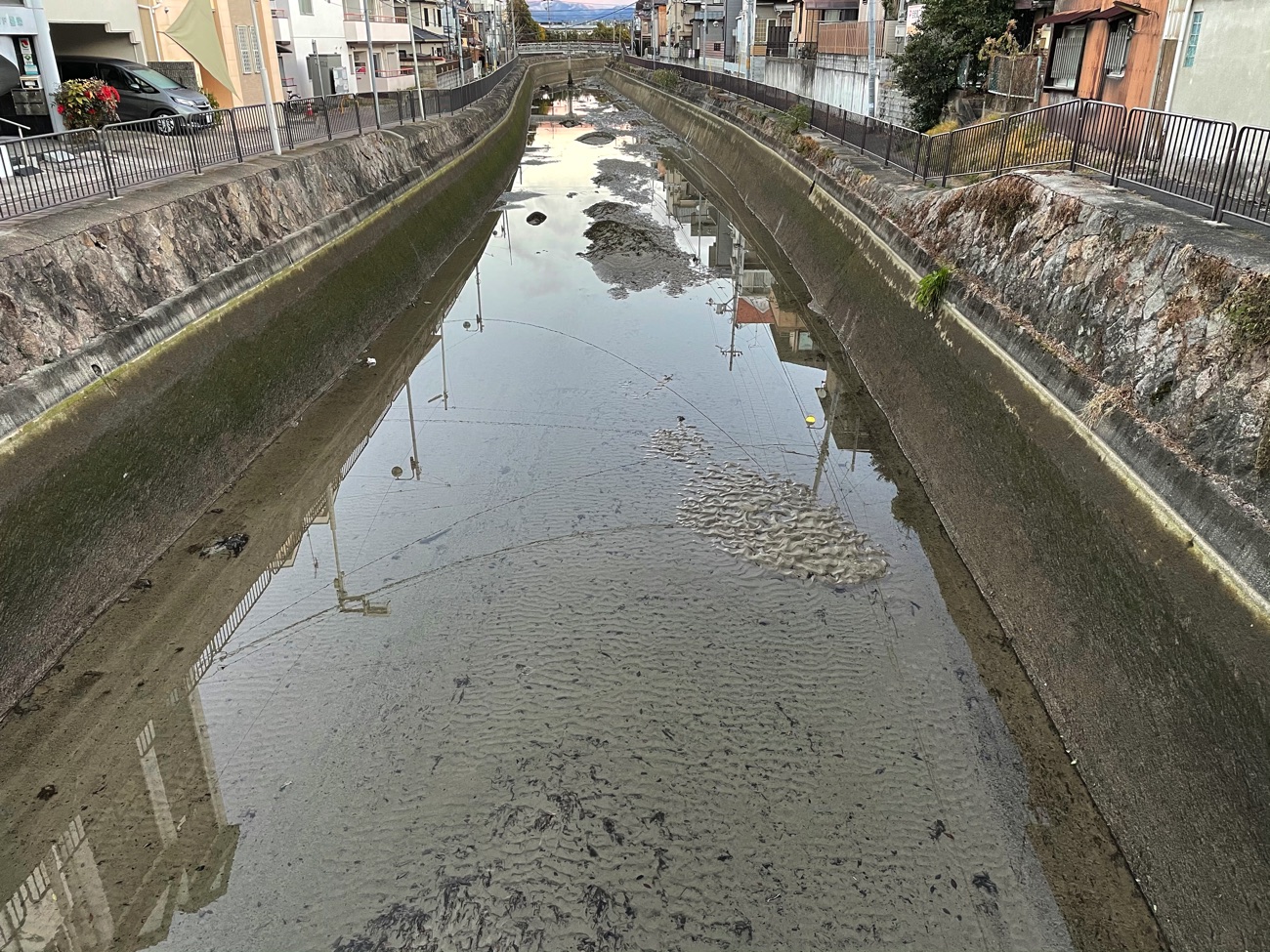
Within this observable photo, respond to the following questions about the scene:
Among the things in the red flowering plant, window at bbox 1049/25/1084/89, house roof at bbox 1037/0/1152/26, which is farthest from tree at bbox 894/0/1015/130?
the red flowering plant

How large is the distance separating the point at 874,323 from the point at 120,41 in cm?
1983

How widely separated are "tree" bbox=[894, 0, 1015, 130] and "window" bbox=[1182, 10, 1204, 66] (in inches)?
271

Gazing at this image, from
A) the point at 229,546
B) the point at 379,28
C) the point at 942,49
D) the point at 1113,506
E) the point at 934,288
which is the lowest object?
the point at 229,546

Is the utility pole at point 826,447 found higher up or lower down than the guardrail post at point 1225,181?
lower down

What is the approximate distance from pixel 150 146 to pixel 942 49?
17039 millimetres

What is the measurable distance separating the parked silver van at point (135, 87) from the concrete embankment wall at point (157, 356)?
392 centimetres

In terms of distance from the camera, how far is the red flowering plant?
45.0ft

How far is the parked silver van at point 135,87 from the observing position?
1817 centimetres

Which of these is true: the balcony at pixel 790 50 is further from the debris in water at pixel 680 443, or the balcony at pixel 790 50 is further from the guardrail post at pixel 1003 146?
the debris in water at pixel 680 443

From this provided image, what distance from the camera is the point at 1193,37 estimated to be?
44.1ft

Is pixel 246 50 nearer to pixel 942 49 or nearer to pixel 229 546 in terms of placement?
pixel 942 49

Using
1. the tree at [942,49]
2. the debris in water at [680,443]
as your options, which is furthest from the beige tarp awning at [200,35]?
the tree at [942,49]

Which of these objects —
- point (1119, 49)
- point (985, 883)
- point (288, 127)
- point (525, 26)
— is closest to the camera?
Result: point (985, 883)

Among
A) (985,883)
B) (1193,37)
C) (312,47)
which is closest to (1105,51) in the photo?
(1193,37)
